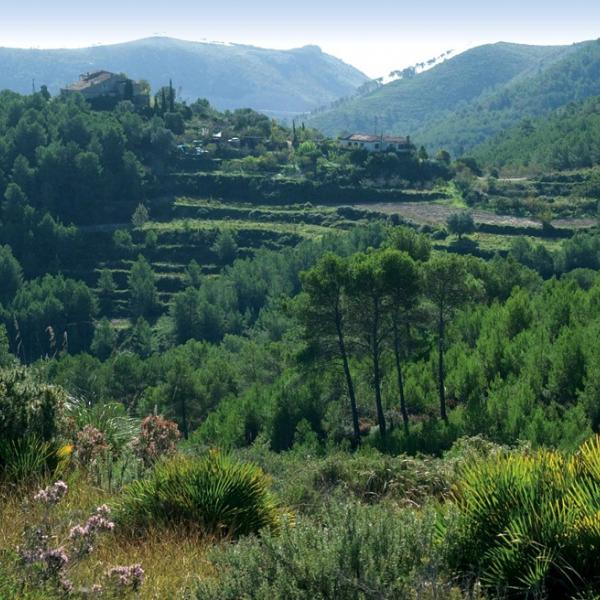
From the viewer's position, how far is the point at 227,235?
7606 centimetres

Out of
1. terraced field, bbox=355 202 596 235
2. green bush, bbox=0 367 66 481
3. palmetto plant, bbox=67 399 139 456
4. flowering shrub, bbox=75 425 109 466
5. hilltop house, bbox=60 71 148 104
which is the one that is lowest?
terraced field, bbox=355 202 596 235

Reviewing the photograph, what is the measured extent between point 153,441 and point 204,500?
2160 millimetres

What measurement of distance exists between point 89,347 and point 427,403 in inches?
1725

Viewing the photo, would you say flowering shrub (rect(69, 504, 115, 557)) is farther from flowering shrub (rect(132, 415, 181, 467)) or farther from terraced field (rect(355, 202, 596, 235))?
terraced field (rect(355, 202, 596, 235))

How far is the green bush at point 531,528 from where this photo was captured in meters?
4.82

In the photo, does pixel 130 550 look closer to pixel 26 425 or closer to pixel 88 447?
pixel 26 425

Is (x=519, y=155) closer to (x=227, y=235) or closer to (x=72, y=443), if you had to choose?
(x=227, y=235)

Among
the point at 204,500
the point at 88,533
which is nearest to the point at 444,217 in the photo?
the point at 204,500

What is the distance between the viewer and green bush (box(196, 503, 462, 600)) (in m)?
4.51

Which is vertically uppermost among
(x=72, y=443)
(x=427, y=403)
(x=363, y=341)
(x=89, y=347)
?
(x=72, y=443)

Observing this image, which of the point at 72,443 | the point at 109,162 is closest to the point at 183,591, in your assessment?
the point at 72,443

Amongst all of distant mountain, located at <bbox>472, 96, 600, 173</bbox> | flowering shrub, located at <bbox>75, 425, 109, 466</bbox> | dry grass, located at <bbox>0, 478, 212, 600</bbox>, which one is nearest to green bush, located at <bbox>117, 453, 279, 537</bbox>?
dry grass, located at <bbox>0, 478, 212, 600</bbox>

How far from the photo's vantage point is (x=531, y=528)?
4969mm

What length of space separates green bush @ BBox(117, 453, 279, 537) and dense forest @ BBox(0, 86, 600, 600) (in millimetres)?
20
